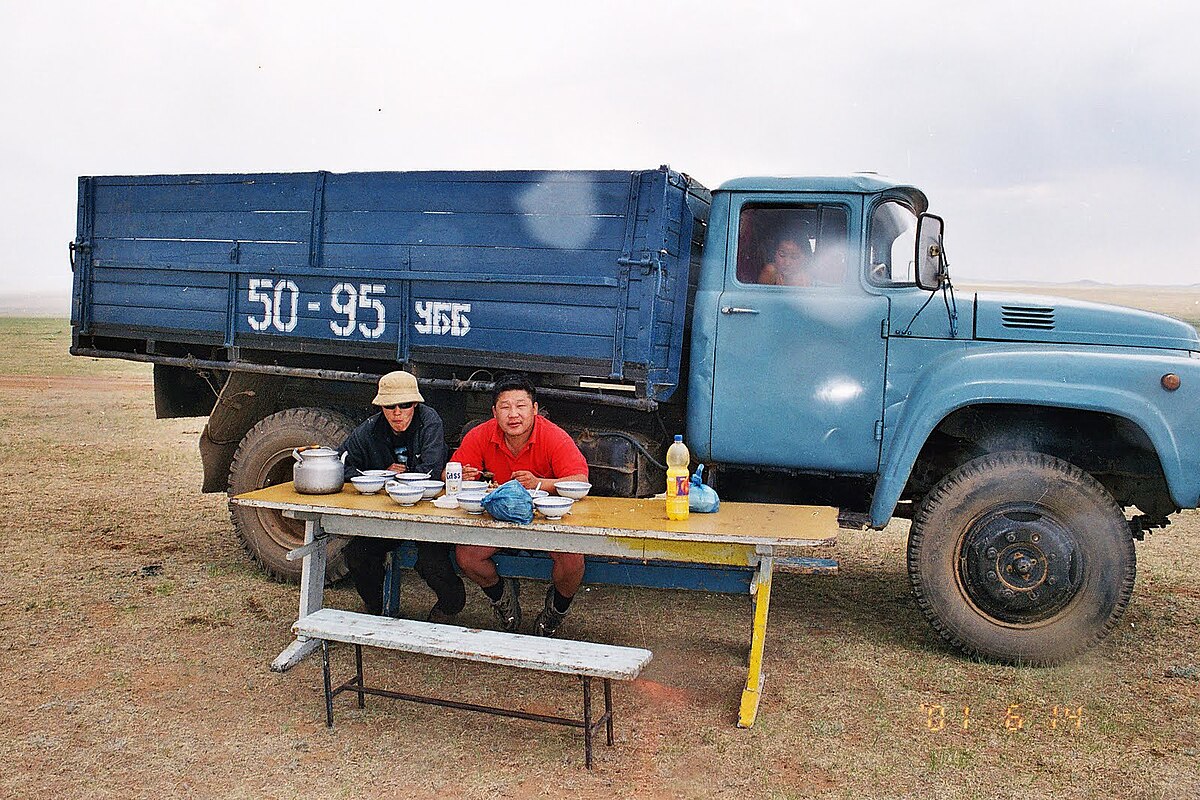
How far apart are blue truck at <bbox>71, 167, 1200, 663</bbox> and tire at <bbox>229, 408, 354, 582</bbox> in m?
0.02

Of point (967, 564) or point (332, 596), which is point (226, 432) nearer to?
point (332, 596)

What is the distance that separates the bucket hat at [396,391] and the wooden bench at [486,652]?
45.1 inches

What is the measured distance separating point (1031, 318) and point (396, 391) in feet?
11.1

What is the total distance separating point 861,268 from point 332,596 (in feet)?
12.5

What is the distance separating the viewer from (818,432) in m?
5.27

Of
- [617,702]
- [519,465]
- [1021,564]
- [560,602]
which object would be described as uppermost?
[519,465]

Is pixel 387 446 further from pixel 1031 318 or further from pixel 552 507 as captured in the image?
pixel 1031 318

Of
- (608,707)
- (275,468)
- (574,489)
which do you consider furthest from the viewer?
(275,468)

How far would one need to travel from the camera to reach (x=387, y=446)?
5281mm

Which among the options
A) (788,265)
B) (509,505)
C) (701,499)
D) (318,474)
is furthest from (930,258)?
(318,474)

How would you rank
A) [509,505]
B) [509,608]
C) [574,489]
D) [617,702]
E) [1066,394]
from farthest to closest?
1. [509,608]
2. [1066,394]
3. [574,489]
4. [617,702]
5. [509,505]

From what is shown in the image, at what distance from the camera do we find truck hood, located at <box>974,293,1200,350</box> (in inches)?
200
